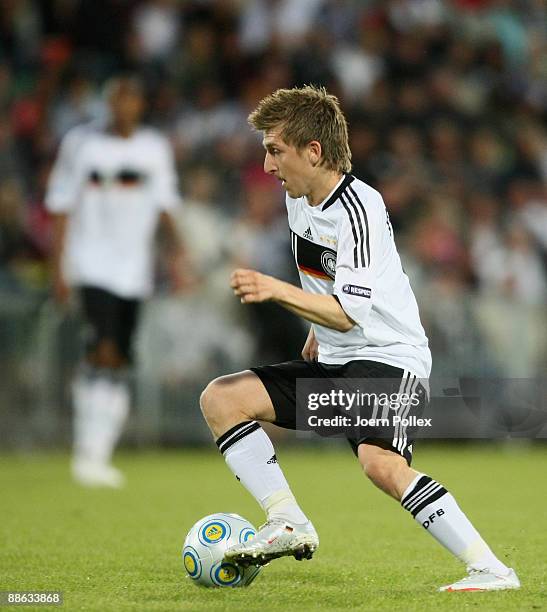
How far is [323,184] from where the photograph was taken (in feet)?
16.1

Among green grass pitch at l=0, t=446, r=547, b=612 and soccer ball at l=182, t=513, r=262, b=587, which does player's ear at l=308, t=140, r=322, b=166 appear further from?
Answer: green grass pitch at l=0, t=446, r=547, b=612

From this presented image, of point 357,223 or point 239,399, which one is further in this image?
point 239,399

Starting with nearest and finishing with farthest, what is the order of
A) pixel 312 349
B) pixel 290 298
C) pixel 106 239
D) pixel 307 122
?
pixel 290 298
pixel 307 122
pixel 312 349
pixel 106 239

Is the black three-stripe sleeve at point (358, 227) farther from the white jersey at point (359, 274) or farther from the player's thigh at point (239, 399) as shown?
the player's thigh at point (239, 399)

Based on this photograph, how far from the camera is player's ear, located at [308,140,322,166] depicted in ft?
16.0

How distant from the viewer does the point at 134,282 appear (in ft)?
31.6

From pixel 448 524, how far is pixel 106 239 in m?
5.62

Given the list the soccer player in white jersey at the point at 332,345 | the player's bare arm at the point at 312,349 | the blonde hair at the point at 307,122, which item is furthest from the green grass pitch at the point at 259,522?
the blonde hair at the point at 307,122

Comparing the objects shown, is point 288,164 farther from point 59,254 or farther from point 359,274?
point 59,254

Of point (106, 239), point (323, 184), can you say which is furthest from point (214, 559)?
point (106, 239)

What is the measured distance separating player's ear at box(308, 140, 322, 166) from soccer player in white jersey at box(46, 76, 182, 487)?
470 cm

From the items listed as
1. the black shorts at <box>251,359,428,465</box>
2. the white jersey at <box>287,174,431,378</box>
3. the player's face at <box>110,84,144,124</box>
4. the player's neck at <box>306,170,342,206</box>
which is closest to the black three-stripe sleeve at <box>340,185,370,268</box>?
Answer: the white jersey at <box>287,174,431,378</box>

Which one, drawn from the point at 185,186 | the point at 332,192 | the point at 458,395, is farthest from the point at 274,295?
the point at 185,186

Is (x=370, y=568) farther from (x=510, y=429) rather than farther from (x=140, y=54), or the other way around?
(x=140, y=54)
